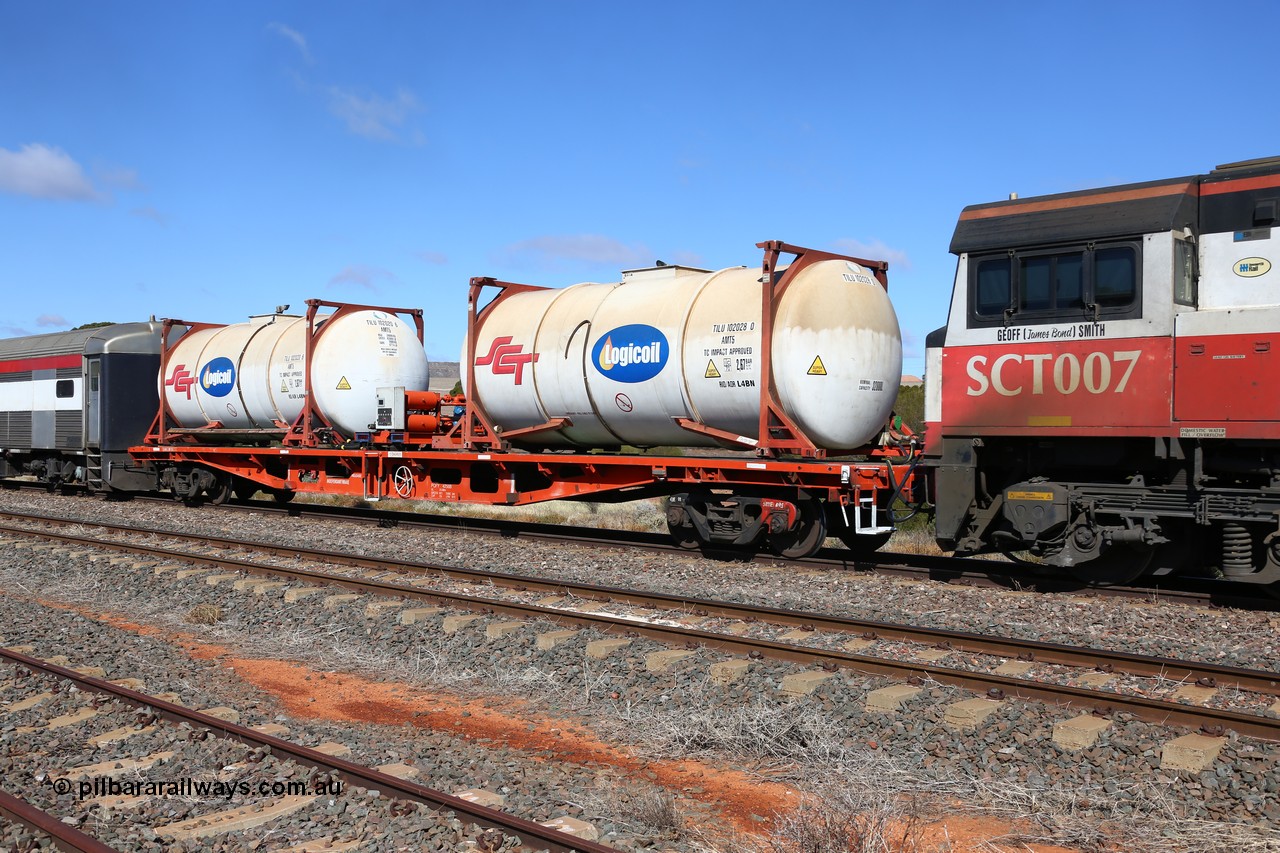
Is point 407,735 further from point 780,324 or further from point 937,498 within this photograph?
point 780,324

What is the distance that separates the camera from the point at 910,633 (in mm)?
9109

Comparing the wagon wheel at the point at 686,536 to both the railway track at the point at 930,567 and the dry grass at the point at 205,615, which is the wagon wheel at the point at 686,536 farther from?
the dry grass at the point at 205,615

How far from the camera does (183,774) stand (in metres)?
6.04

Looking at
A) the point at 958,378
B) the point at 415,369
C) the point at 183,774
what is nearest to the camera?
the point at 183,774

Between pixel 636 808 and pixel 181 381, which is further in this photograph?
pixel 181 381

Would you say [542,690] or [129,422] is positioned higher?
[129,422]

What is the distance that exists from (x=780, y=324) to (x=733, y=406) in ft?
4.20

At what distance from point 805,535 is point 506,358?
5.51 meters

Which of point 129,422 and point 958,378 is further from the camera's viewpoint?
point 129,422

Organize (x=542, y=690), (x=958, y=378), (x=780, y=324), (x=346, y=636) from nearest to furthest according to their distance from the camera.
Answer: (x=542, y=690) < (x=346, y=636) < (x=958, y=378) < (x=780, y=324)

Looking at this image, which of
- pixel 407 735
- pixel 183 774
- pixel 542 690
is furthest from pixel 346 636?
pixel 183 774

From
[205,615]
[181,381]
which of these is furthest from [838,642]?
[181,381]

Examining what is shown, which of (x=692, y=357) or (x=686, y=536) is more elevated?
(x=692, y=357)

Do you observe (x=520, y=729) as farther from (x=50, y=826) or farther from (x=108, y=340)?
(x=108, y=340)
